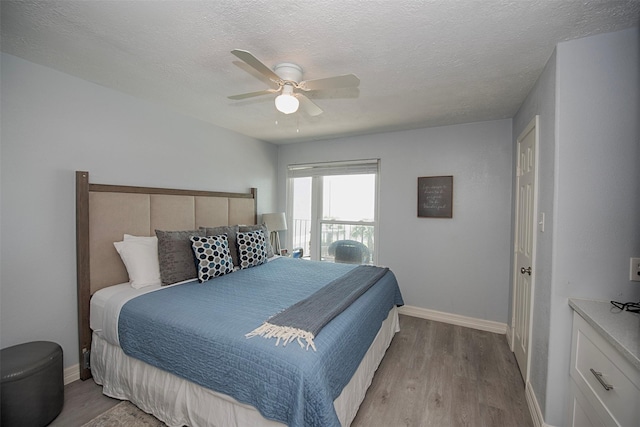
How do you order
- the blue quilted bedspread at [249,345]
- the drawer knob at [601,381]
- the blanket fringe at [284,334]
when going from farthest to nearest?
the blanket fringe at [284,334]
the blue quilted bedspread at [249,345]
the drawer knob at [601,381]

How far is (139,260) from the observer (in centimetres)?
233

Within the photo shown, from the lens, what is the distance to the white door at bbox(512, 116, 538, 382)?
211 centimetres

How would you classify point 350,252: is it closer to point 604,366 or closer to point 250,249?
point 250,249

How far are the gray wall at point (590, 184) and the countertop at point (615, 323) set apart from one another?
0.39 ft

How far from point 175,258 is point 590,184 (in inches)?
120

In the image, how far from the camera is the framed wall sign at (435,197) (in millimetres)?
3359

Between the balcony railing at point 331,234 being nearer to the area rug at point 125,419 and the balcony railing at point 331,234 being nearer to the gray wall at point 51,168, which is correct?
the gray wall at point 51,168

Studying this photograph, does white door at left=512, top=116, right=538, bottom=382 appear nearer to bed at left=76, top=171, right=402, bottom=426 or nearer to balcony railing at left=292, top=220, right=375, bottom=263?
bed at left=76, top=171, right=402, bottom=426

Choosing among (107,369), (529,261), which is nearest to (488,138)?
(529,261)

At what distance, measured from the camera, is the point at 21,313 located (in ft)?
6.40

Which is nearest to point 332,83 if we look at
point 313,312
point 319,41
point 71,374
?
point 319,41

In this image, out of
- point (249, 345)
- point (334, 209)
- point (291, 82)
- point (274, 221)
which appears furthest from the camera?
point (334, 209)

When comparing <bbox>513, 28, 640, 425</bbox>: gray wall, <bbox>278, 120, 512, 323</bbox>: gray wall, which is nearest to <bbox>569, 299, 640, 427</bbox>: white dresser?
A: <bbox>513, 28, 640, 425</bbox>: gray wall

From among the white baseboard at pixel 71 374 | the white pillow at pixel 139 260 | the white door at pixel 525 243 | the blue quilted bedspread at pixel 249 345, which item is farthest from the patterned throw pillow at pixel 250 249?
the white door at pixel 525 243
